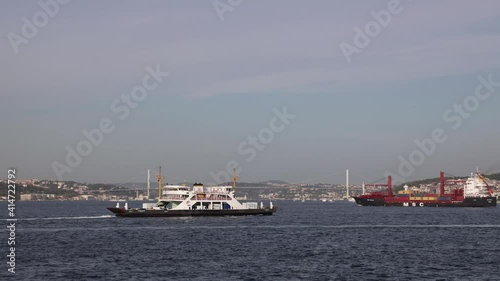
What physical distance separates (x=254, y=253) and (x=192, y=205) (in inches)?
2314

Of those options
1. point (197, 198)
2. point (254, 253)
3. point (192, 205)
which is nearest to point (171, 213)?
point (192, 205)

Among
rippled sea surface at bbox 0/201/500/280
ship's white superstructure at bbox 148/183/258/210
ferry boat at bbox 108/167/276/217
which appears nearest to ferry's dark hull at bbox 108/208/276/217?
ferry boat at bbox 108/167/276/217

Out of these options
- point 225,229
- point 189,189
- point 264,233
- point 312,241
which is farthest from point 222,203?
point 312,241

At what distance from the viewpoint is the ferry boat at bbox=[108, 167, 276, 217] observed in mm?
119188

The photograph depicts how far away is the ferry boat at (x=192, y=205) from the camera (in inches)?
4692

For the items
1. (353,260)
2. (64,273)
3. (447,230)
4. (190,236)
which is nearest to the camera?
(64,273)

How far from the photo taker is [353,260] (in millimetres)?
58344

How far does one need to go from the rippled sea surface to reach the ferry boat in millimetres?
23302

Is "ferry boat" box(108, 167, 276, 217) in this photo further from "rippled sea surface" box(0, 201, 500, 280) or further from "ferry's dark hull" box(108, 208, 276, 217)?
"rippled sea surface" box(0, 201, 500, 280)

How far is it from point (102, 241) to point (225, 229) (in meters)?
23.0

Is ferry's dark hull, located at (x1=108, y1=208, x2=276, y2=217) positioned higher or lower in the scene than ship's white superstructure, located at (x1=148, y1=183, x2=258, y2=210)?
lower

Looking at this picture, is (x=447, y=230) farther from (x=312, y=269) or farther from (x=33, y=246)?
(x=33, y=246)

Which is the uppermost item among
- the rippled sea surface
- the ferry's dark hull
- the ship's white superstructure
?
the ship's white superstructure

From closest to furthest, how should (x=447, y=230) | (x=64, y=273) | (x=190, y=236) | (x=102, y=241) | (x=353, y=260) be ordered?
(x=64, y=273) < (x=353, y=260) < (x=102, y=241) < (x=190, y=236) < (x=447, y=230)
